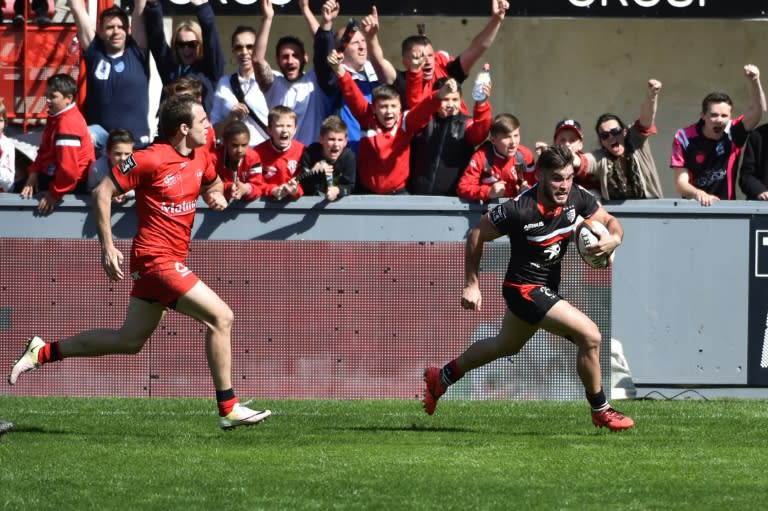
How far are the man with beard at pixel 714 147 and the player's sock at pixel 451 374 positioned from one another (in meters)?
3.16

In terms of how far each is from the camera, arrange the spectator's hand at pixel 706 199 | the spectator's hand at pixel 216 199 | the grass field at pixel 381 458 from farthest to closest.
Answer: the spectator's hand at pixel 706 199, the spectator's hand at pixel 216 199, the grass field at pixel 381 458

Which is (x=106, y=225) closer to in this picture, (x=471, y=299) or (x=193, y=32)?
(x=471, y=299)

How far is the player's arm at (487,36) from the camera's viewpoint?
37.9ft

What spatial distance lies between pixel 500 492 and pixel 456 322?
4.32 metres

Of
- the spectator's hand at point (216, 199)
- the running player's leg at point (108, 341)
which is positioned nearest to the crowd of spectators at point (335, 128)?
the spectator's hand at point (216, 199)

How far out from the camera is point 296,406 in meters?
10.1

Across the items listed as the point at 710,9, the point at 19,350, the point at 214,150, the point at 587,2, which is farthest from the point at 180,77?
the point at 710,9

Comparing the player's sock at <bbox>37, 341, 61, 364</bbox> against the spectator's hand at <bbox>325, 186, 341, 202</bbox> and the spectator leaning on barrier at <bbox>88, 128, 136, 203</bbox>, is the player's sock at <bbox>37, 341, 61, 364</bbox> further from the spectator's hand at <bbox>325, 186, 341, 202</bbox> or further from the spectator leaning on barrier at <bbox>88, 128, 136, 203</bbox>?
the spectator's hand at <bbox>325, 186, 341, 202</bbox>

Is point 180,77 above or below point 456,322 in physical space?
above

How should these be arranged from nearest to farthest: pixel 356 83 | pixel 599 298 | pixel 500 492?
pixel 500 492 < pixel 599 298 < pixel 356 83

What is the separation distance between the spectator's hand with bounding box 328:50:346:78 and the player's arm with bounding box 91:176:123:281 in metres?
3.39

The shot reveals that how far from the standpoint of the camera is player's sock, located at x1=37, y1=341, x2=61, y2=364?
868 centimetres

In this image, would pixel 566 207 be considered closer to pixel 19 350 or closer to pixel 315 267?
pixel 315 267

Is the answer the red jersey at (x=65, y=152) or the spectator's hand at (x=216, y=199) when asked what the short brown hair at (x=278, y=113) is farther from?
the spectator's hand at (x=216, y=199)
